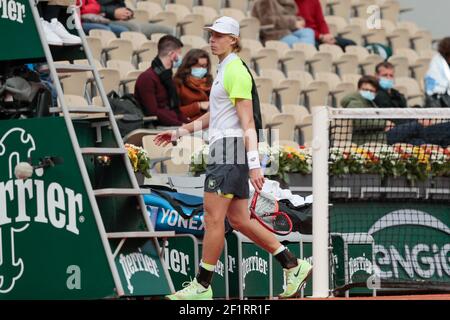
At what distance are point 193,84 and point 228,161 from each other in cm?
519

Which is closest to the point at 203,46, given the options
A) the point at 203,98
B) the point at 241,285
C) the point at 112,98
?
the point at 203,98

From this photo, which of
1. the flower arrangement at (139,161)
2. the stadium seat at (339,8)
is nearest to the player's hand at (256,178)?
the flower arrangement at (139,161)

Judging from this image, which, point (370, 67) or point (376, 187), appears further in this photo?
point (370, 67)

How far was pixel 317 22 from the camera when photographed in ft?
59.4

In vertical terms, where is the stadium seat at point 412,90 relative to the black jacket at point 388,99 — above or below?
above

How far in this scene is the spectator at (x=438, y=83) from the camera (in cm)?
1317

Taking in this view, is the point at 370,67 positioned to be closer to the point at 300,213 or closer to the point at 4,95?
the point at 300,213

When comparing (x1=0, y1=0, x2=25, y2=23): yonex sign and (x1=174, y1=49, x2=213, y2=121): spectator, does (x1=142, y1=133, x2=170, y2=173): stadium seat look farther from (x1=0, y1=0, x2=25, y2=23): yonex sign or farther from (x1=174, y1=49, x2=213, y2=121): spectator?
(x1=0, y1=0, x2=25, y2=23): yonex sign

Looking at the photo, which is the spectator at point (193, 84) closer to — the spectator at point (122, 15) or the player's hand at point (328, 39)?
the spectator at point (122, 15)

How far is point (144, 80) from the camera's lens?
41.1ft

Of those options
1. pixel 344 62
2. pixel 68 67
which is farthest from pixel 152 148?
pixel 344 62

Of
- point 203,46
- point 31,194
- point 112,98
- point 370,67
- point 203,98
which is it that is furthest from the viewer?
point 370,67

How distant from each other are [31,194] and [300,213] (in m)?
2.58

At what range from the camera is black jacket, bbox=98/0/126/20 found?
48.6 ft
